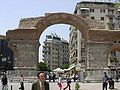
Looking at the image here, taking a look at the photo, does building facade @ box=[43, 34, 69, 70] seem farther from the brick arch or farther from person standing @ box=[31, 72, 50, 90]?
person standing @ box=[31, 72, 50, 90]

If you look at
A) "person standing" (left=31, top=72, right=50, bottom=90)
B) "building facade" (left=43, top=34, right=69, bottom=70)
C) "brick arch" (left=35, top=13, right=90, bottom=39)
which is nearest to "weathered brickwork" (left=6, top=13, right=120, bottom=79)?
"brick arch" (left=35, top=13, right=90, bottom=39)

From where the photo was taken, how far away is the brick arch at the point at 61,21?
39469mm

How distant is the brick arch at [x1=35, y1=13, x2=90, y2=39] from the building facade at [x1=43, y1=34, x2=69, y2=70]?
109 meters

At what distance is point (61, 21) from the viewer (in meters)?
40.1

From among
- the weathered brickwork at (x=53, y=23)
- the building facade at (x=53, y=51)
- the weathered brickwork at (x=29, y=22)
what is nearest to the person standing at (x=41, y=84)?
the weathered brickwork at (x=53, y=23)

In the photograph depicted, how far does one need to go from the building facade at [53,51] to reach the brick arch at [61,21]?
4285 inches

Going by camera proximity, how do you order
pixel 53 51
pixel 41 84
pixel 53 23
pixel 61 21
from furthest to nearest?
1. pixel 53 51
2. pixel 53 23
3. pixel 61 21
4. pixel 41 84

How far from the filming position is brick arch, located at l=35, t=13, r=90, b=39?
39.5m

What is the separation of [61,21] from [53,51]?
11170 cm

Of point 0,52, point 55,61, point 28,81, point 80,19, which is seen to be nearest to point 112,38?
point 80,19

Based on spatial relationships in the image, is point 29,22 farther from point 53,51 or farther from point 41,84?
point 53,51

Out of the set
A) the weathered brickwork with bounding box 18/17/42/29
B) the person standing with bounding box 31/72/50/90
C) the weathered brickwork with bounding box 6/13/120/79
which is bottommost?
the person standing with bounding box 31/72/50/90

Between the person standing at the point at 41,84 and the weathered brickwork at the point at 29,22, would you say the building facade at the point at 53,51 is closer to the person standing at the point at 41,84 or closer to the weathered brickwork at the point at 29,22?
the weathered brickwork at the point at 29,22

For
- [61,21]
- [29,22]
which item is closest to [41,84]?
[61,21]
